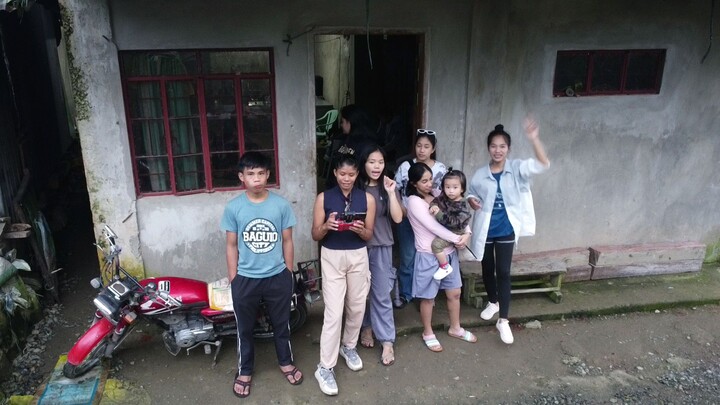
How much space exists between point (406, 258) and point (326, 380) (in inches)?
53.1

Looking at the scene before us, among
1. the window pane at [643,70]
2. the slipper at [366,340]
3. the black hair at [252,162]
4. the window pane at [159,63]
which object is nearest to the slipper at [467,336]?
the slipper at [366,340]

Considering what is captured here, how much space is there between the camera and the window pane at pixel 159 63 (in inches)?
181

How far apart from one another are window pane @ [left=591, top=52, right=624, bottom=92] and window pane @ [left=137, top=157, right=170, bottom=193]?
457 cm

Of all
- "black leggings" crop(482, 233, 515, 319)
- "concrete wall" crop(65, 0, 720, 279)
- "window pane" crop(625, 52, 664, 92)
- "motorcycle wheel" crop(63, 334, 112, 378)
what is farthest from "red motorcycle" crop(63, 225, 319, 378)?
"window pane" crop(625, 52, 664, 92)

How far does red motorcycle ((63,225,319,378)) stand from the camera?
154 inches

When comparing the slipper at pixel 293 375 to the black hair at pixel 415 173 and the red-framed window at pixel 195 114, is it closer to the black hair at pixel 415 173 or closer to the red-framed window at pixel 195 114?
the black hair at pixel 415 173

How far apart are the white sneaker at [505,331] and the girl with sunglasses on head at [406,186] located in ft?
2.84

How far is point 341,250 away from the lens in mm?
3941

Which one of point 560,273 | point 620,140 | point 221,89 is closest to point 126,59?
point 221,89

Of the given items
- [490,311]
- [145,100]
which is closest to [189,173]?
[145,100]

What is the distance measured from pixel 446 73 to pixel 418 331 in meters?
2.59

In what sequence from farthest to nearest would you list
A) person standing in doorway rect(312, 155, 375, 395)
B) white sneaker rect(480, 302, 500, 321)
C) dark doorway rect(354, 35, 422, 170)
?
1. dark doorway rect(354, 35, 422, 170)
2. white sneaker rect(480, 302, 500, 321)
3. person standing in doorway rect(312, 155, 375, 395)

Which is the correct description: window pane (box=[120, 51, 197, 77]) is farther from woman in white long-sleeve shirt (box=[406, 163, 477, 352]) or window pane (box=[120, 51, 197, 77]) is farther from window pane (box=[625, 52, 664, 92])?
window pane (box=[625, 52, 664, 92])

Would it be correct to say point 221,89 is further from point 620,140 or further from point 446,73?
point 620,140
